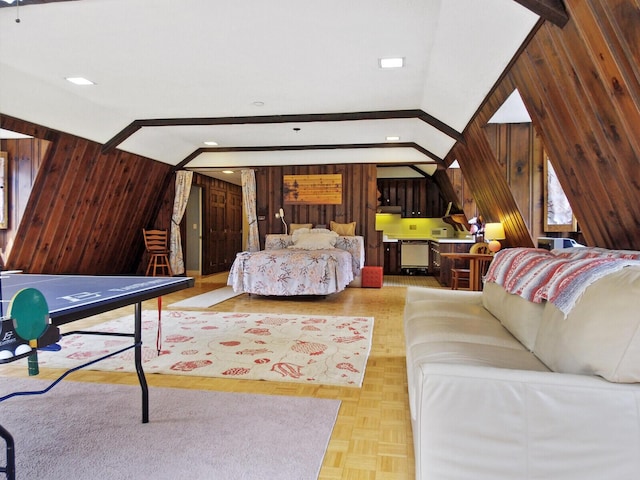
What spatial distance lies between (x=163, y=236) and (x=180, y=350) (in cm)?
514

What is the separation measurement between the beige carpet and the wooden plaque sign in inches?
231

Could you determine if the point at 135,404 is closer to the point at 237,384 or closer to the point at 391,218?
the point at 237,384

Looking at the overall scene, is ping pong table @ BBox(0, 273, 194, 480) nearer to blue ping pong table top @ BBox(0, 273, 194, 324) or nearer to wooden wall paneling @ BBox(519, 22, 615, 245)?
blue ping pong table top @ BBox(0, 273, 194, 324)

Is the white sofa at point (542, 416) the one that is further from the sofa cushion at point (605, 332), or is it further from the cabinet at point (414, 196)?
the cabinet at point (414, 196)

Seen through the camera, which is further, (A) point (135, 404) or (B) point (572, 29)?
(A) point (135, 404)

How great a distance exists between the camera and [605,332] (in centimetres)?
145

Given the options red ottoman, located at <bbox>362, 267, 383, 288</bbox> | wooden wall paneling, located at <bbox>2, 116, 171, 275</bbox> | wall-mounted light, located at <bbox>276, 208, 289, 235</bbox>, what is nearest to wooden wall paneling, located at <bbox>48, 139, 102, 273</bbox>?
wooden wall paneling, located at <bbox>2, 116, 171, 275</bbox>

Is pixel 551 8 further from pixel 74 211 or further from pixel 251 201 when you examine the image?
pixel 251 201

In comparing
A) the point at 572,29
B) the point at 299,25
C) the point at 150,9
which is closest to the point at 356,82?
the point at 299,25

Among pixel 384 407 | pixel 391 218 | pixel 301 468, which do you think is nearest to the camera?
pixel 301 468

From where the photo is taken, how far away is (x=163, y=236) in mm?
→ 8227

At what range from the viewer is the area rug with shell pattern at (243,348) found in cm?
305

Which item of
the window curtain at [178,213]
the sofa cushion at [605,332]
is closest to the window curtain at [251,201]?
the window curtain at [178,213]

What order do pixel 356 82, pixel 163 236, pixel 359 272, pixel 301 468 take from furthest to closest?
pixel 163 236 → pixel 359 272 → pixel 356 82 → pixel 301 468
